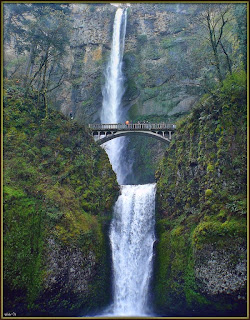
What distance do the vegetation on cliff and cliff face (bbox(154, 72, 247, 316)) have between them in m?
4.71

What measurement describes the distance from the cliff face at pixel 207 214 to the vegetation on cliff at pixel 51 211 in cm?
471

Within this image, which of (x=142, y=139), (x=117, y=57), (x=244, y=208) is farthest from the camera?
(x=117, y=57)

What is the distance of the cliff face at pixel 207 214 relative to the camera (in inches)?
634

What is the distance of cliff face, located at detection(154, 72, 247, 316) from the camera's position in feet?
52.8

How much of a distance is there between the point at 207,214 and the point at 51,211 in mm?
10260

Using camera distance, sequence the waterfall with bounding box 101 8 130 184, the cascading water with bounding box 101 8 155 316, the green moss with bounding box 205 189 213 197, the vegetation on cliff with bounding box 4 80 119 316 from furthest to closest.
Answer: the waterfall with bounding box 101 8 130 184, the cascading water with bounding box 101 8 155 316, the green moss with bounding box 205 189 213 197, the vegetation on cliff with bounding box 4 80 119 316

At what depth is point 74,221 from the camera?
62.7 feet

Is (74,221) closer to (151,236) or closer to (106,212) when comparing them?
(106,212)

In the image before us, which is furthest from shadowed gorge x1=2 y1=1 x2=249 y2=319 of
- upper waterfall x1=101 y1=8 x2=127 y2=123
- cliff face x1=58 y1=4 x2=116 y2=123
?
cliff face x1=58 y1=4 x2=116 y2=123

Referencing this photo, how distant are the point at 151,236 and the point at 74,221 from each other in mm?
6509

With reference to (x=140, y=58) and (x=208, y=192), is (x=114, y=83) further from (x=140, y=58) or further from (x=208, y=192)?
(x=208, y=192)

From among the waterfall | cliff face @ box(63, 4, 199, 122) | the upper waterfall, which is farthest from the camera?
the upper waterfall

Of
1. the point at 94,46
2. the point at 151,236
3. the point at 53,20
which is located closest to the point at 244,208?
the point at 151,236

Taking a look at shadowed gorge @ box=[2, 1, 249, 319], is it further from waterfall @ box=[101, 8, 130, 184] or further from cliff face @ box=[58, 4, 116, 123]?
cliff face @ box=[58, 4, 116, 123]
